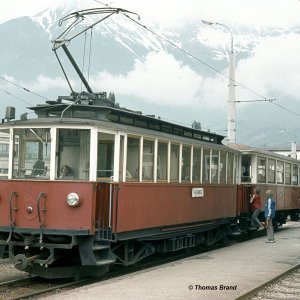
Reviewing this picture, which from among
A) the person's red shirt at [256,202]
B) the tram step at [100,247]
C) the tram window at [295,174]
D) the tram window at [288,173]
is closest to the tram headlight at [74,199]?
the tram step at [100,247]

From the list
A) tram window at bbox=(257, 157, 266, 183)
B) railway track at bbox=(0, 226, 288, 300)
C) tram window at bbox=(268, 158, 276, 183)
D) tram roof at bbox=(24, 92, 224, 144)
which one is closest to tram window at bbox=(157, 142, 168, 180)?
tram roof at bbox=(24, 92, 224, 144)

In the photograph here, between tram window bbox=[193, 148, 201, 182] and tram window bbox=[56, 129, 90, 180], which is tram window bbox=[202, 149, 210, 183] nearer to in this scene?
tram window bbox=[193, 148, 201, 182]

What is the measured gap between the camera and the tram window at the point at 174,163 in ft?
41.0

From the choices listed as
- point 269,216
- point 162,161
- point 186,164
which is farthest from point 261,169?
point 162,161

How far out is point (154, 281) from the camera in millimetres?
9625

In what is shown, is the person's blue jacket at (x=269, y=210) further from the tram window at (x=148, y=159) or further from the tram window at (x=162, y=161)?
the tram window at (x=148, y=159)

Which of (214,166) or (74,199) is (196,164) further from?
(74,199)

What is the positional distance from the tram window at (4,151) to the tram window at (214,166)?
6209 mm

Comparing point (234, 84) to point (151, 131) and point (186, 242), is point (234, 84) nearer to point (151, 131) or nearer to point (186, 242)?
point (186, 242)

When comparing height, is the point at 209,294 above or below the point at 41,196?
below

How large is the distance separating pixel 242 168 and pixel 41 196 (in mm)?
10809

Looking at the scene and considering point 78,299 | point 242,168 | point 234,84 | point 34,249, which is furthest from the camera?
point 234,84

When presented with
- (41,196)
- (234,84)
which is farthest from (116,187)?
(234,84)

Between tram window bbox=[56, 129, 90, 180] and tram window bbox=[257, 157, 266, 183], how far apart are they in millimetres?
10940
